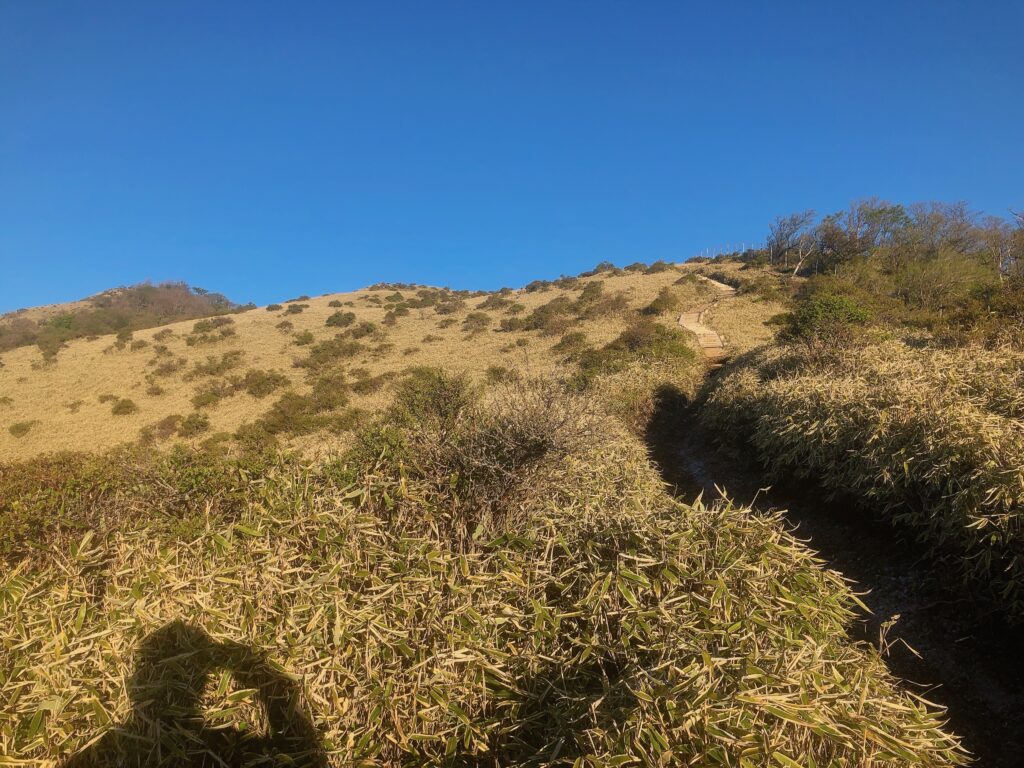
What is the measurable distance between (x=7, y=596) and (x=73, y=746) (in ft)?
5.32

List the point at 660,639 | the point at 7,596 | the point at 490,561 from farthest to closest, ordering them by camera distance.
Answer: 1. the point at 490,561
2. the point at 7,596
3. the point at 660,639

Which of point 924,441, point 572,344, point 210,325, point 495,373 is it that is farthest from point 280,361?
point 924,441

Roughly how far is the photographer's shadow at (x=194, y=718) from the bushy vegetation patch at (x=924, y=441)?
7.53 m

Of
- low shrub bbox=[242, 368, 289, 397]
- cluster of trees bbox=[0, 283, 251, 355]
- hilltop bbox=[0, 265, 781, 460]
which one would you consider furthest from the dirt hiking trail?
cluster of trees bbox=[0, 283, 251, 355]

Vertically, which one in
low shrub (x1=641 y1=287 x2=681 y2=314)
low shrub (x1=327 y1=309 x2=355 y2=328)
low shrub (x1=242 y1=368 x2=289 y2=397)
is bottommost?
low shrub (x1=242 y1=368 x2=289 y2=397)

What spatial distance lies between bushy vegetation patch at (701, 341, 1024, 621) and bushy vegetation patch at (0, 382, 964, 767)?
11.6ft

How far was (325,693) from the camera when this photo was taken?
303cm

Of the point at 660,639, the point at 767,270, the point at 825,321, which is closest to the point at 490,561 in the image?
the point at 660,639

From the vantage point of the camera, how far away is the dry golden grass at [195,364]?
21.5 m

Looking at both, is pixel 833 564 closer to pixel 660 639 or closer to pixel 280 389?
pixel 660 639

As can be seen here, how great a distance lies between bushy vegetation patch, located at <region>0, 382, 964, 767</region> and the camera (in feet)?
8.65

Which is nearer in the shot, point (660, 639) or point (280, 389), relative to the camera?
point (660, 639)

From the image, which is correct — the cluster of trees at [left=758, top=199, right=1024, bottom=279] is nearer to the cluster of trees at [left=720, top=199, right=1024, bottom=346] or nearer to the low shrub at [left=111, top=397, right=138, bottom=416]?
the cluster of trees at [left=720, top=199, right=1024, bottom=346]

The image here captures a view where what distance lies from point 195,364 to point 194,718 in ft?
111
